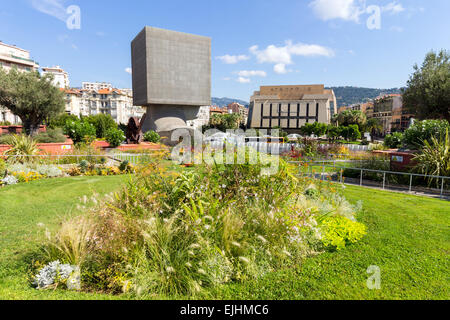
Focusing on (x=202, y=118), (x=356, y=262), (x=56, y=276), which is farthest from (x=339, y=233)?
(x=202, y=118)

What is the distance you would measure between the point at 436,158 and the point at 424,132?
2045mm

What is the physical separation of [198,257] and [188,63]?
161 ft

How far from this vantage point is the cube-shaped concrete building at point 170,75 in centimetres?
4503

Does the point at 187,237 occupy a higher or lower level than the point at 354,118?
lower

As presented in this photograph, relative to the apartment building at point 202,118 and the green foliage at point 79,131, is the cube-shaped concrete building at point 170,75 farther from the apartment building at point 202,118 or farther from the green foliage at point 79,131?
the green foliage at point 79,131

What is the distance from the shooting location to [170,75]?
46438 millimetres

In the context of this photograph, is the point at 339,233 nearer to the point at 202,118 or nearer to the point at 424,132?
the point at 424,132

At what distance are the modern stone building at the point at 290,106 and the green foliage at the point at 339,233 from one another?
87261 mm

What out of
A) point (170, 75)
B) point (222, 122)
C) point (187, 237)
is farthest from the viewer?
point (222, 122)

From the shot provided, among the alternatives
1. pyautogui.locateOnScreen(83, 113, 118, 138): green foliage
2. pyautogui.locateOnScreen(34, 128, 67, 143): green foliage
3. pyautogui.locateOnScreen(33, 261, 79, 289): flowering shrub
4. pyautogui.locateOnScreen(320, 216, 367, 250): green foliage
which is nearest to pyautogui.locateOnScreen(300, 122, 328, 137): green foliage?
pyautogui.locateOnScreen(83, 113, 118, 138): green foliage

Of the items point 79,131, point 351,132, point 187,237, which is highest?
point 351,132

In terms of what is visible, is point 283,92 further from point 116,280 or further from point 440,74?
point 116,280

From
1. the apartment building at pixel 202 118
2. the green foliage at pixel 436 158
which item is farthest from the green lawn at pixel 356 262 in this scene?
the apartment building at pixel 202 118
